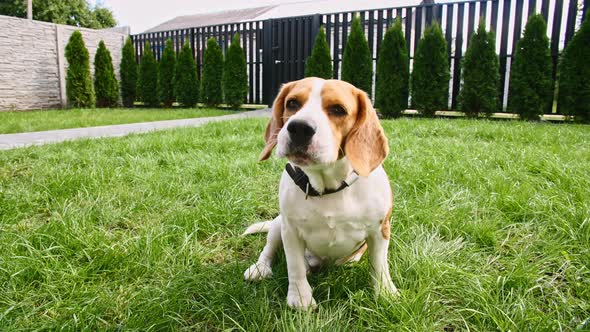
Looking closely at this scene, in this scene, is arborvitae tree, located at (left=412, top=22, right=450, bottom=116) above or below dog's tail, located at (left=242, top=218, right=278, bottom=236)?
above

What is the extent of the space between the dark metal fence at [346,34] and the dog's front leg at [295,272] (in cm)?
831

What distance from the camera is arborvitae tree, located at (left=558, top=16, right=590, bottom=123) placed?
23.7 ft

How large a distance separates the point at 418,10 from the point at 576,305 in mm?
9209

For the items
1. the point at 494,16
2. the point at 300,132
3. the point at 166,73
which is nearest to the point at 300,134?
the point at 300,132

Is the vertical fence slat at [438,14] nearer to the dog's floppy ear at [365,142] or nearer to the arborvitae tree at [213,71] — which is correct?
the arborvitae tree at [213,71]

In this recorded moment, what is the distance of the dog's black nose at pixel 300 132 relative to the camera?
1379 millimetres

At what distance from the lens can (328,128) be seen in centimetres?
145

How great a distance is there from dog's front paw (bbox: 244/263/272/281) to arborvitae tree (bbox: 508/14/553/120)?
786 centimetres

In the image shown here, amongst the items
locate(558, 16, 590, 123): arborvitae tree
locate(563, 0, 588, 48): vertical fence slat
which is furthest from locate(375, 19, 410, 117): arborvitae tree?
locate(563, 0, 588, 48): vertical fence slat

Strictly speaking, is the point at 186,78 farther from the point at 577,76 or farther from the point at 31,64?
the point at 577,76

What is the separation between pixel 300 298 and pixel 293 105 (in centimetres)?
78

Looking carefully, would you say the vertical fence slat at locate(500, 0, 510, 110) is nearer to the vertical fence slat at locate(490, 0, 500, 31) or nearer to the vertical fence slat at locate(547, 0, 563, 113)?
the vertical fence slat at locate(490, 0, 500, 31)

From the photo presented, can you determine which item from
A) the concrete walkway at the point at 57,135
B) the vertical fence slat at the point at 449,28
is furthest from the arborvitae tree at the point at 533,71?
the concrete walkway at the point at 57,135

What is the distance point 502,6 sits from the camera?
8.52m
